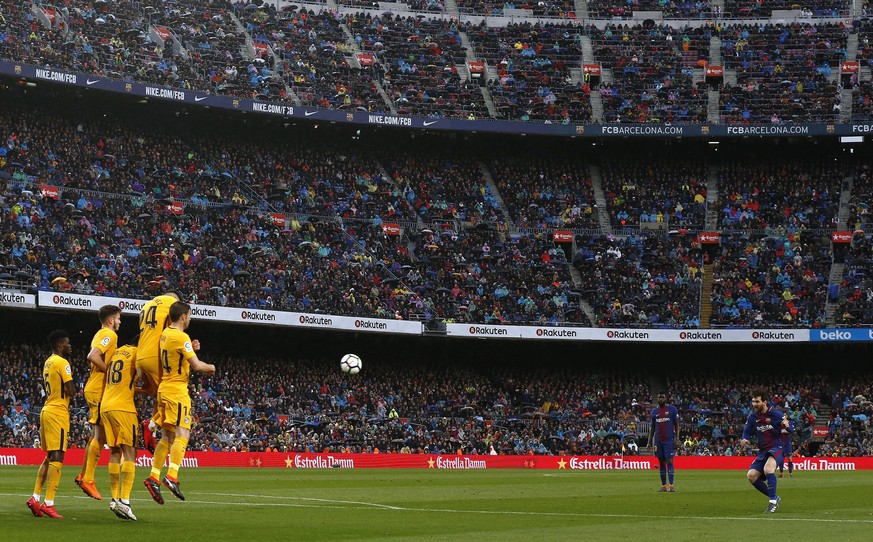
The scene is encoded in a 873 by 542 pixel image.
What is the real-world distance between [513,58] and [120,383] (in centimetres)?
5537

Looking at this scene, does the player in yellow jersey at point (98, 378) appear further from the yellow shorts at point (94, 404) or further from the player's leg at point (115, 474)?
the player's leg at point (115, 474)

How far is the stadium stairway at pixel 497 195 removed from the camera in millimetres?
62844

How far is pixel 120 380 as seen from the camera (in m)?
15.2

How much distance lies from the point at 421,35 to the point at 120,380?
55.3m

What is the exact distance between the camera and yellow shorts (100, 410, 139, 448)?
15.0 m

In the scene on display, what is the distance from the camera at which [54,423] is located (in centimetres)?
1536

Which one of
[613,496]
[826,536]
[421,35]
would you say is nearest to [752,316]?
[421,35]

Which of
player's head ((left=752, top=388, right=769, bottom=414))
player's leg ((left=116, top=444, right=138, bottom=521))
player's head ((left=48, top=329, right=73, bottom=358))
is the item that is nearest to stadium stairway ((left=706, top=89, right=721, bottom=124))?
player's head ((left=752, top=388, right=769, bottom=414))

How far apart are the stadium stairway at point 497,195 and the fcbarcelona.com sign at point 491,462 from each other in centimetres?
1860

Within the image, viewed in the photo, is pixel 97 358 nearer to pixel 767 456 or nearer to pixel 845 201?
pixel 767 456

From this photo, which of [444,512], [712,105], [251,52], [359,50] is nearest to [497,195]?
[359,50]

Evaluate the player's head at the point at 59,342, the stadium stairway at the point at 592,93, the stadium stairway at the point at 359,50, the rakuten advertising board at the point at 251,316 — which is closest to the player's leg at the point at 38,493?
the player's head at the point at 59,342

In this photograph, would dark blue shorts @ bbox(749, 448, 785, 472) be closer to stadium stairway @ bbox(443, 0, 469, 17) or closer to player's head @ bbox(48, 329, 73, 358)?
player's head @ bbox(48, 329, 73, 358)

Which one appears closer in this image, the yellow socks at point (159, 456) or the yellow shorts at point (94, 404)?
the yellow socks at point (159, 456)
